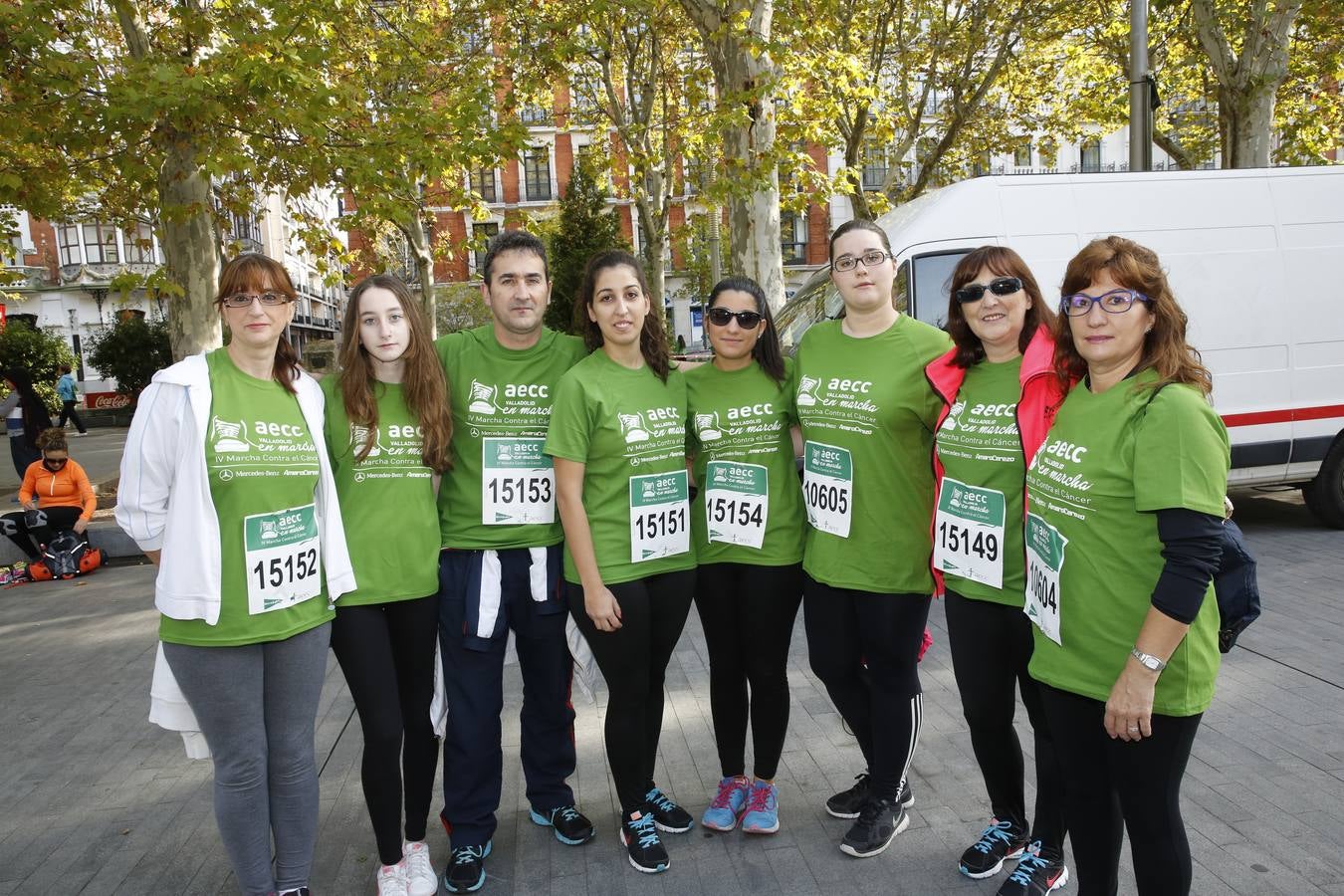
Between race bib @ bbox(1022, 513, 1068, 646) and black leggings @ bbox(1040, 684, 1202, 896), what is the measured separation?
0.18 metres

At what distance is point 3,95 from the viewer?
9266 mm

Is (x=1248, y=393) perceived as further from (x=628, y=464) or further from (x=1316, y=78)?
(x=1316, y=78)

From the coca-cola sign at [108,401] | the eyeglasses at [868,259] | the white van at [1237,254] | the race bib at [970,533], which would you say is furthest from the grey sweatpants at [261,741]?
the coca-cola sign at [108,401]

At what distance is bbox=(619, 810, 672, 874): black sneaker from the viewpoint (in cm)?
319

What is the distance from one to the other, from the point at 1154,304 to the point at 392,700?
2.44m

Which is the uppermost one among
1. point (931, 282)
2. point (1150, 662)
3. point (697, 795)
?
point (931, 282)

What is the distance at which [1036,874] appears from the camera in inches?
113

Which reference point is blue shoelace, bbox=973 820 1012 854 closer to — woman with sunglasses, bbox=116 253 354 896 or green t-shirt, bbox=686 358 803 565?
green t-shirt, bbox=686 358 803 565

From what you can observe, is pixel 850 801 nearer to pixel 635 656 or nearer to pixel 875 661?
pixel 875 661

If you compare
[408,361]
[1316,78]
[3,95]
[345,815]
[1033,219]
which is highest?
[1316,78]

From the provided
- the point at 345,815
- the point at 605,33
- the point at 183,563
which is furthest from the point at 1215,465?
the point at 605,33

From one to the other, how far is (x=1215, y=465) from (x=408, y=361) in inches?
91.0

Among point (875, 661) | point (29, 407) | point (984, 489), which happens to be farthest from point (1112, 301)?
point (29, 407)

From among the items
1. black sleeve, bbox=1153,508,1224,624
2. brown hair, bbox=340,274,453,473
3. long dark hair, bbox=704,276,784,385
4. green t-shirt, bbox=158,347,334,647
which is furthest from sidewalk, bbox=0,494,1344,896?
long dark hair, bbox=704,276,784,385
